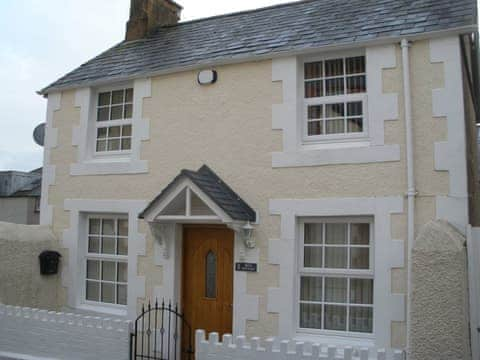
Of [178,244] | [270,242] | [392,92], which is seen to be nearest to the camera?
[392,92]

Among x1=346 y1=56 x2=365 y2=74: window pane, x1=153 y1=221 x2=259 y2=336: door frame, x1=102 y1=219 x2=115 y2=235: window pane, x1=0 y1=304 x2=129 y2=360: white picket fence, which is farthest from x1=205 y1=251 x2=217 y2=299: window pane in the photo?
x1=346 y1=56 x2=365 y2=74: window pane

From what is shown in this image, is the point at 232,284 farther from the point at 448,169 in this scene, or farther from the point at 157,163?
the point at 448,169

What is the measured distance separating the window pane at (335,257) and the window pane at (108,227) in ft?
13.7

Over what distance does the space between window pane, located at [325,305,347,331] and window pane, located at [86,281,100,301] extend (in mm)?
4483

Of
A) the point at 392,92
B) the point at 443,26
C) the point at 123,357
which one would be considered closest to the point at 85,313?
the point at 123,357

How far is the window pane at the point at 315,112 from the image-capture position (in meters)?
8.15

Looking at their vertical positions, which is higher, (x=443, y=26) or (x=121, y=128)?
(x=443, y=26)

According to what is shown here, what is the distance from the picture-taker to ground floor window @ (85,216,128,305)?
9523mm

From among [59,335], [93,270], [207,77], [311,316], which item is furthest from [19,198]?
[311,316]

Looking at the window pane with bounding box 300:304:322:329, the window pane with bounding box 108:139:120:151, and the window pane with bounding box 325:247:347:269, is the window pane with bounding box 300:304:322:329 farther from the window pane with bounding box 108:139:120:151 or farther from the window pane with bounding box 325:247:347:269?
the window pane with bounding box 108:139:120:151

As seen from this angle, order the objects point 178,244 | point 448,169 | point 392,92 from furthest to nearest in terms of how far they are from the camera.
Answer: point 178,244 < point 392,92 < point 448,169

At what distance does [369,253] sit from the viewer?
746 centimetres

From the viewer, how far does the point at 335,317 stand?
757cm

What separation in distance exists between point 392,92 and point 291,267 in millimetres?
2929
